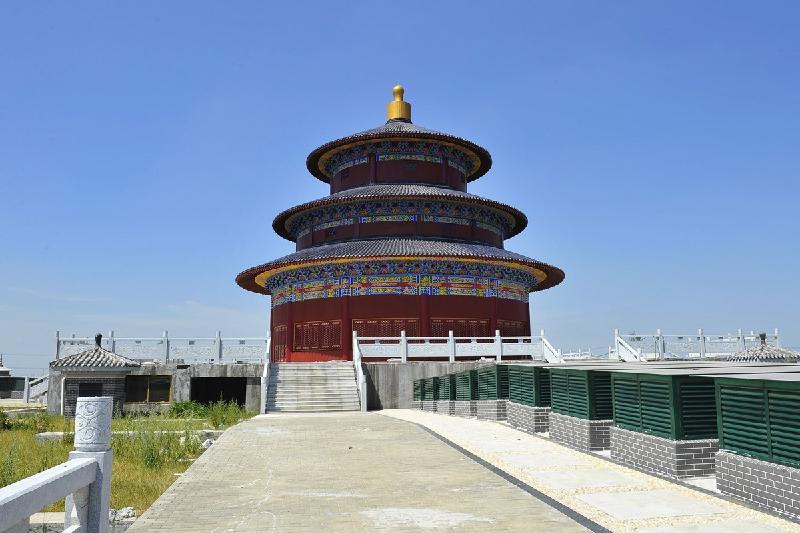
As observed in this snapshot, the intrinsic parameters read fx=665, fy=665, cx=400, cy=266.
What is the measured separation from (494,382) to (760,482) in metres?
12.1

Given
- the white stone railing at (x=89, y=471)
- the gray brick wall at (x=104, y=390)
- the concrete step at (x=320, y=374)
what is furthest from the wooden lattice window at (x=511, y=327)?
the white stone railing at (x=89, y=471)

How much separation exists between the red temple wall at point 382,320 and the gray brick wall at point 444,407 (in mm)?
8673

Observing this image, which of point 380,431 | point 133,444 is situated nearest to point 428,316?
point 380,431

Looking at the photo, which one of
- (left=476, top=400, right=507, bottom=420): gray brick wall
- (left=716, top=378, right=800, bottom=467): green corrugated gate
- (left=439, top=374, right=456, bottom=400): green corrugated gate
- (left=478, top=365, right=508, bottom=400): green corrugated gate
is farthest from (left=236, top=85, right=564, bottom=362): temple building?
(left=716, top=378, right=800, bottom=467): green corrugated gate

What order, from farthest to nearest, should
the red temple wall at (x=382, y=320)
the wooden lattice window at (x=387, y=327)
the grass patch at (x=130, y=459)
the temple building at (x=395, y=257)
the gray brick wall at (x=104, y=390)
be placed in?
the temple building at (x=395, y=257)
the red temple wall at (x=382, y=320)
the wooden lattice window at (x=387, y=327)
the gray brick wall at (x=104, y=390)
the grass patch at (x=130, y=459)

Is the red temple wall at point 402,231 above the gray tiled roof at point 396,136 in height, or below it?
below

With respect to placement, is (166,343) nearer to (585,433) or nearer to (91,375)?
(91,375)

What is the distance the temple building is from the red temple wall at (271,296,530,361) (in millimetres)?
53

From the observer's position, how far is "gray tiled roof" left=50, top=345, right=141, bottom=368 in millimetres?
24531

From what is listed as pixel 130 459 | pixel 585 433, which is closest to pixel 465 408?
pixel 585 433

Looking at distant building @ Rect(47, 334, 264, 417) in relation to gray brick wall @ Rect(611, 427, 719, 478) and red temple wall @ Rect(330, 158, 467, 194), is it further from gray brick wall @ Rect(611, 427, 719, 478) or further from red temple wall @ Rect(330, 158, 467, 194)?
gray brick wall @ Rect(611, 427, 719, 478)

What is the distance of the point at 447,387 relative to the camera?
958 inches

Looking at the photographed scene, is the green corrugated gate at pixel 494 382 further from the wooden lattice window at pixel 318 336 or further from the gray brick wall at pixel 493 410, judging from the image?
the wooden lattice window at pixel 318 336

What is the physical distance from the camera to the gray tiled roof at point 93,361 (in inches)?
966
